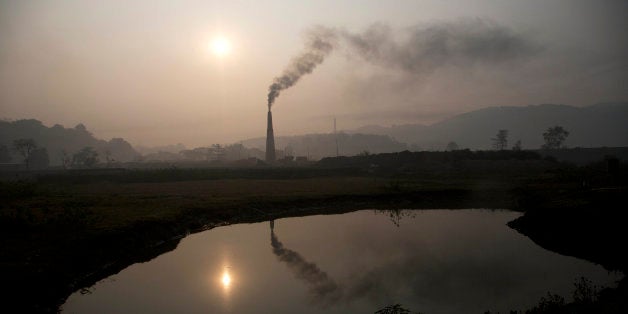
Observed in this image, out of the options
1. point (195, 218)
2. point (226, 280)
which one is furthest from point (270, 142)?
point (226, 280)

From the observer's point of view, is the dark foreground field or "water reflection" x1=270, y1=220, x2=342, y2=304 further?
the dark foreground field

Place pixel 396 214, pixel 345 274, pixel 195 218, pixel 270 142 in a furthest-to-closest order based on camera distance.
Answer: pixel 270 142 < pixel 396 214 < pixel 195 218 < pixel 345 274

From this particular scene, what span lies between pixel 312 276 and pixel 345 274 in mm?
1924

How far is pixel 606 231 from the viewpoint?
95.0ft

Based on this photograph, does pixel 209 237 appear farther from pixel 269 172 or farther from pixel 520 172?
pixel 520 172

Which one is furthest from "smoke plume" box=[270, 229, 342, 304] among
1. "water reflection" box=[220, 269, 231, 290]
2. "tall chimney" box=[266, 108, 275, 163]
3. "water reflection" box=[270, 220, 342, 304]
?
"tall chimney" box=[266, 108, 275, 163]

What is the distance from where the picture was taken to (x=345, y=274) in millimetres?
24516

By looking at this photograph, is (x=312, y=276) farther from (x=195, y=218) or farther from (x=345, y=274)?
(x=195, y=218)

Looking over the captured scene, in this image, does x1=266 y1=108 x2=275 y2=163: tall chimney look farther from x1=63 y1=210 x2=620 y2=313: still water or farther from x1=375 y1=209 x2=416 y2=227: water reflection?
x1=63 y1=210 x2=620 y2=313: still water

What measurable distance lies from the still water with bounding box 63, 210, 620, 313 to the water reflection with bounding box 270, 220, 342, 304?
0.06m

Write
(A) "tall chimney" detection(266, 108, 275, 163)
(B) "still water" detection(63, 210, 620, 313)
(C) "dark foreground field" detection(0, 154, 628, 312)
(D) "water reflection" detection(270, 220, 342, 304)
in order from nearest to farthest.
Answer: (B) "still water" detection(63, 210, 620, 313) < (D) "water reflection" detection(270, 220, 342, 304) < (C) "dark foreground field" detection(0, 154, 628, 312) < (A) "tall chimney" detection(266, 108, 275, 163)

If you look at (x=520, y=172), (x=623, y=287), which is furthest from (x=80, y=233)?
(x=520, y=172)

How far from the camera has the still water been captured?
20.0 m

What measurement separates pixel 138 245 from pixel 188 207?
534 inches
